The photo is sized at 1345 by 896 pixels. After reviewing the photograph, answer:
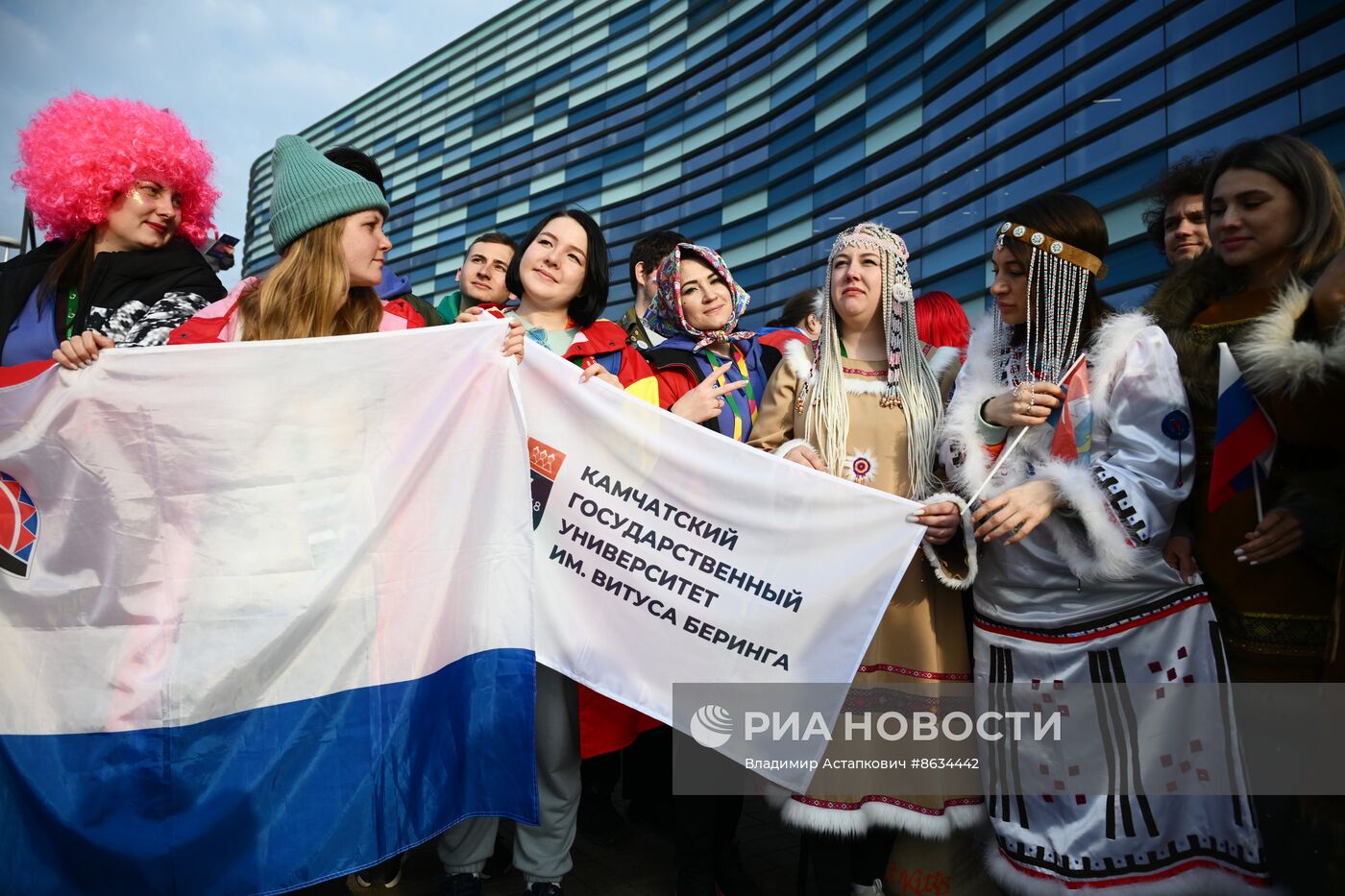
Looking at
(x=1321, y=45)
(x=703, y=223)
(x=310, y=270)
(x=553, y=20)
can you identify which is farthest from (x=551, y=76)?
(x=310, y=270)

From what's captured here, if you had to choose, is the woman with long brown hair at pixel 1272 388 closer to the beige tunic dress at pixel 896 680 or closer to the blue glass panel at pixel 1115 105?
the beige tunic dress at pixel 896 680

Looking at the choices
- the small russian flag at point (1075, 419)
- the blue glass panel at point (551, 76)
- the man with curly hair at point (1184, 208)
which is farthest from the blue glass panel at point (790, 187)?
the small russian flag at point (1075, 419)

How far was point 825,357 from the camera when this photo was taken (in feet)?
8.95

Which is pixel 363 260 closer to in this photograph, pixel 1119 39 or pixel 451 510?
pixel 451 510

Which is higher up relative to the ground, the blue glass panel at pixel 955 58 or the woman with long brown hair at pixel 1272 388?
the blue glass panel at pixel 955 58

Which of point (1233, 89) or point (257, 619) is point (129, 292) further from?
point (1233, 89)

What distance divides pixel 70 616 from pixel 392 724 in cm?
97

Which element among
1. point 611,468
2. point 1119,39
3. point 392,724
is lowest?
point 392,724

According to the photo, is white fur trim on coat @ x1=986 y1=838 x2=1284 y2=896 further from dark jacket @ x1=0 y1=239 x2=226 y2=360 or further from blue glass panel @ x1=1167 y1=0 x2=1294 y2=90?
blue glass panel @ x1=1167 y1=0 x2=1294 y2=90

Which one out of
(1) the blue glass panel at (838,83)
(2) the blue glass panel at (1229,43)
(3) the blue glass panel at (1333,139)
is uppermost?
(1) the blue glass panel at (838,83)

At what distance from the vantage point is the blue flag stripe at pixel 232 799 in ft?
6.36

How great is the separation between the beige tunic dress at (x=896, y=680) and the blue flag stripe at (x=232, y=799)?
0.97 m

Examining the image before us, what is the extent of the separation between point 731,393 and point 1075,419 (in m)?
1.44

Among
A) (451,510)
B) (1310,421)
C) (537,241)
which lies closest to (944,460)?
(1310,421)
